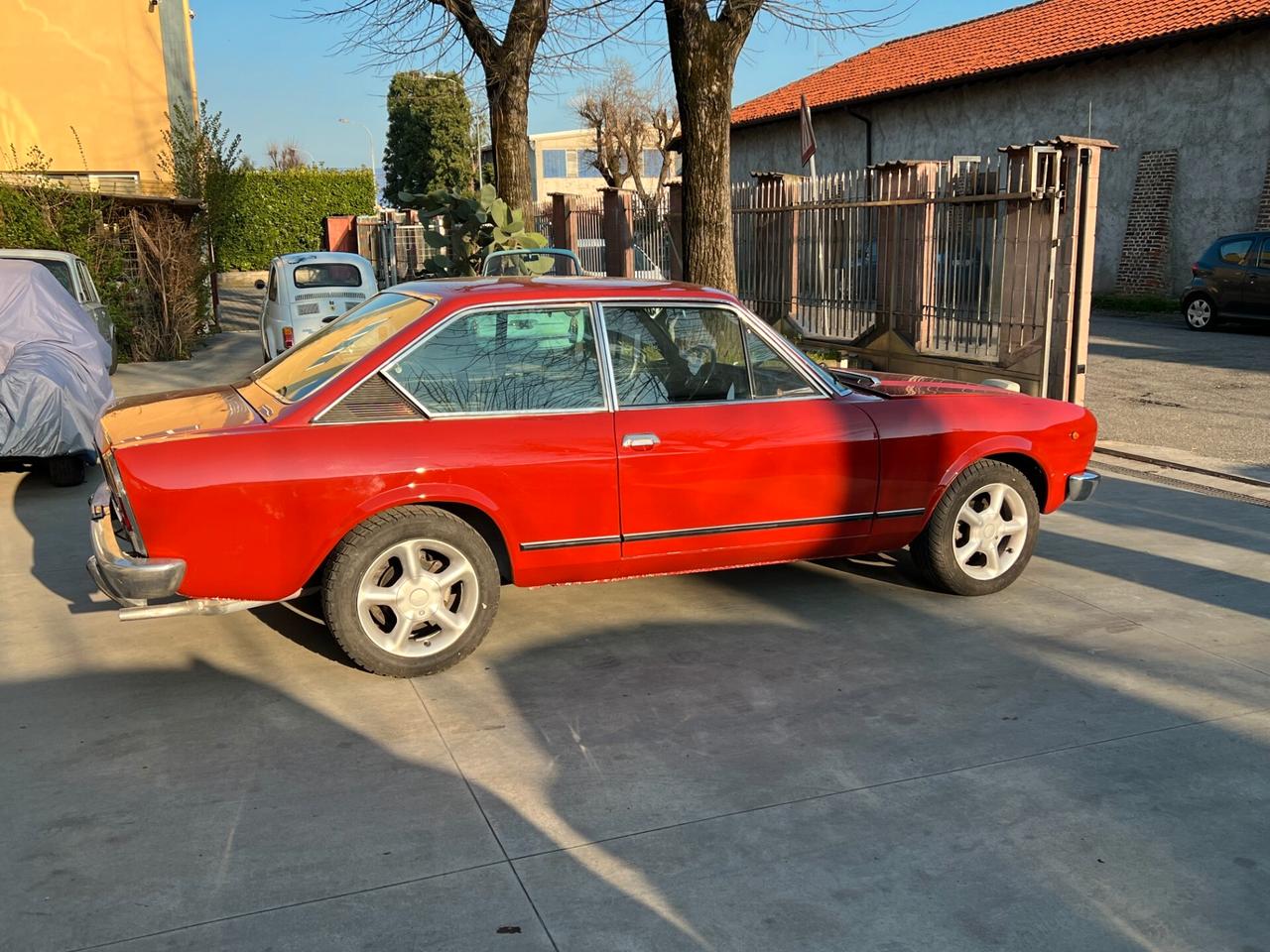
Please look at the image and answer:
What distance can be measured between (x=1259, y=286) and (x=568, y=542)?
1683 centimetres

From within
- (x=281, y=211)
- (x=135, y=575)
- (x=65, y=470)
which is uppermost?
(x=281, y=211)

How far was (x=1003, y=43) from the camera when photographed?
28.8 meters

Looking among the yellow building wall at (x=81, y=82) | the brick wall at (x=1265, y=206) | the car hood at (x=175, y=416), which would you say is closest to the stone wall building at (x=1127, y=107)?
the brick wall at (x=1265, y=206)

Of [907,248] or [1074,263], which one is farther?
[907,248]

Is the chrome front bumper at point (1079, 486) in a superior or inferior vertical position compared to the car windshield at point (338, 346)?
inferior

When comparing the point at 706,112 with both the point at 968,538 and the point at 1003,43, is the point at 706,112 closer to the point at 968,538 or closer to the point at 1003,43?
the point at 968,538

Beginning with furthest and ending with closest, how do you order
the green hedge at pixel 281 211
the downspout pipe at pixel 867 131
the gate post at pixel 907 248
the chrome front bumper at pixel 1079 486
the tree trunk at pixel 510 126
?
the green hedge at pixel 281 211 → the downspout pipe at pixel 867 131 → the tree trunk at pixel 510 126 → the gate post at pixel 907 248 → the chrome front bumper at pixel 1079 486

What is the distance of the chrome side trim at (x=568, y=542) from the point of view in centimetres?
476

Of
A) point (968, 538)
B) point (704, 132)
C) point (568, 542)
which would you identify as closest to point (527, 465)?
point (568, 542)

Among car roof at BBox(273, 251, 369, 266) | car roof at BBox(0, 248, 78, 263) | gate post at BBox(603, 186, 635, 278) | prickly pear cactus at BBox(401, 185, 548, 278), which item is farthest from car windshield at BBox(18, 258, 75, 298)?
gate post at BBox(603, 186, 635, 278)

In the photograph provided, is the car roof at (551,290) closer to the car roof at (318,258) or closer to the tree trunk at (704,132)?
the tree trunk at (704,132)

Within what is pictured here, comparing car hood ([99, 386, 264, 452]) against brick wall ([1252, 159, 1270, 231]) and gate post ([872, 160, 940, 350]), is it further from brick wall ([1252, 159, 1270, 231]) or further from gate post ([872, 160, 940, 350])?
brick wall ([1252, 159, 1270, 231])

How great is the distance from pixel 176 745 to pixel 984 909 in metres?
2.80

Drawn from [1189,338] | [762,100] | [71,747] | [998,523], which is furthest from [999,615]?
[762,100]
